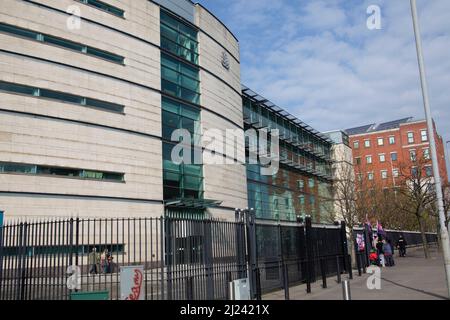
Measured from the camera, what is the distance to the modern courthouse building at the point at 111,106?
28.8 meters

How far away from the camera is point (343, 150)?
7556 centimetres

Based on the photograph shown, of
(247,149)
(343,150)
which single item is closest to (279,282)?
(247,149)

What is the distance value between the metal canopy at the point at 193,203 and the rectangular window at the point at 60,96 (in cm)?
787

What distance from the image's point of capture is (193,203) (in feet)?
120

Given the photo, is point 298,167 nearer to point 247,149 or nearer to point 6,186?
point 247,149

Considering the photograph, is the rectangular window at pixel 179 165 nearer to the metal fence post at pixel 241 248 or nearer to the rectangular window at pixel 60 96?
the rectangular window at pixel 60 96

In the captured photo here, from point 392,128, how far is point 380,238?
81273 millimetres

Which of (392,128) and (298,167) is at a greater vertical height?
(392,128)

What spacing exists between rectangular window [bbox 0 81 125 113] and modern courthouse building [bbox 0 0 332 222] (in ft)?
0.23

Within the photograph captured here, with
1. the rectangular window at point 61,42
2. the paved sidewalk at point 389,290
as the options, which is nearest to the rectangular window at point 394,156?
the rectangular window at point 61,42

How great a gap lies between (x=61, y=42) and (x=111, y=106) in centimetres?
543

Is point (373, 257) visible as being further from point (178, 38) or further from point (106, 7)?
point (106, 7)

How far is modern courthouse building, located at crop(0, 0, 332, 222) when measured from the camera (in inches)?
1134

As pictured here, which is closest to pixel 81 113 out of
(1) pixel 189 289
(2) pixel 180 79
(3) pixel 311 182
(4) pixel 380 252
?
(2) pixel 180 79
